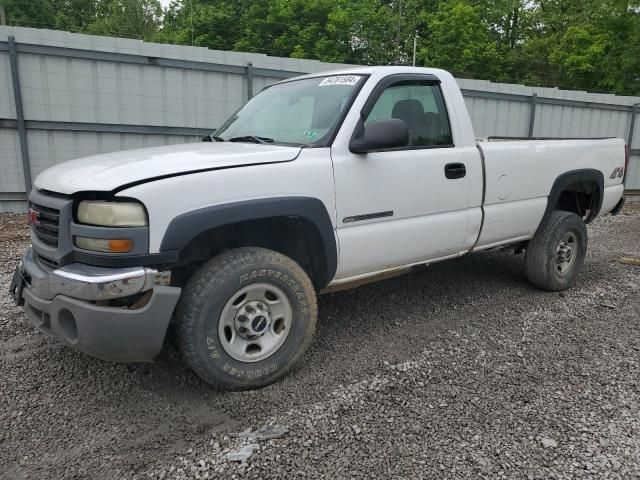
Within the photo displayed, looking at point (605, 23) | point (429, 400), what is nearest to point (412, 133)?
point (429, 400)

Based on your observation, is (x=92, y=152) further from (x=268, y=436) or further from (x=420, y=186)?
(x=268, y=436)

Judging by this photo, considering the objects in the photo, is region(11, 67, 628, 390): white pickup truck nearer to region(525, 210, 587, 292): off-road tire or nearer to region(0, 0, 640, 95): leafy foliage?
region(525, 210, 587, 292): off-road tire

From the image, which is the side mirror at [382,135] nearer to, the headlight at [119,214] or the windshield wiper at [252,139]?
the windshield wiper at [252,139]

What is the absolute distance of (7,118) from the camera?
7.96 metres

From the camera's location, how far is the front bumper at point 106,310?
2590mm

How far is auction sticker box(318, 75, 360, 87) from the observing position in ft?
12.1

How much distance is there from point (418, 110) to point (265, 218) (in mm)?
1679

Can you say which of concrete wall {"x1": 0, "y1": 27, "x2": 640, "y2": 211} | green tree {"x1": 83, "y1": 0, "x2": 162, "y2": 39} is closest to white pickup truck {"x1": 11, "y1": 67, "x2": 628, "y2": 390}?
concrete wall {"x1": 0, "y1": 27, "x2": 640, "y2": 211}

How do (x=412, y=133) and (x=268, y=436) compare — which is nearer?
(x=268, y=436)

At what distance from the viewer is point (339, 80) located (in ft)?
12.4

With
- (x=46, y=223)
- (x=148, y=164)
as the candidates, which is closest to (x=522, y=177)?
(x=148, y=164)

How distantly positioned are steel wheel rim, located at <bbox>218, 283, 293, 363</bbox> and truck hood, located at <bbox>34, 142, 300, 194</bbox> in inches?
29.4

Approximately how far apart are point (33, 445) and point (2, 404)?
0.54 metres

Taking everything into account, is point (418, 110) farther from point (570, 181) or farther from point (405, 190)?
point (570, 181)
